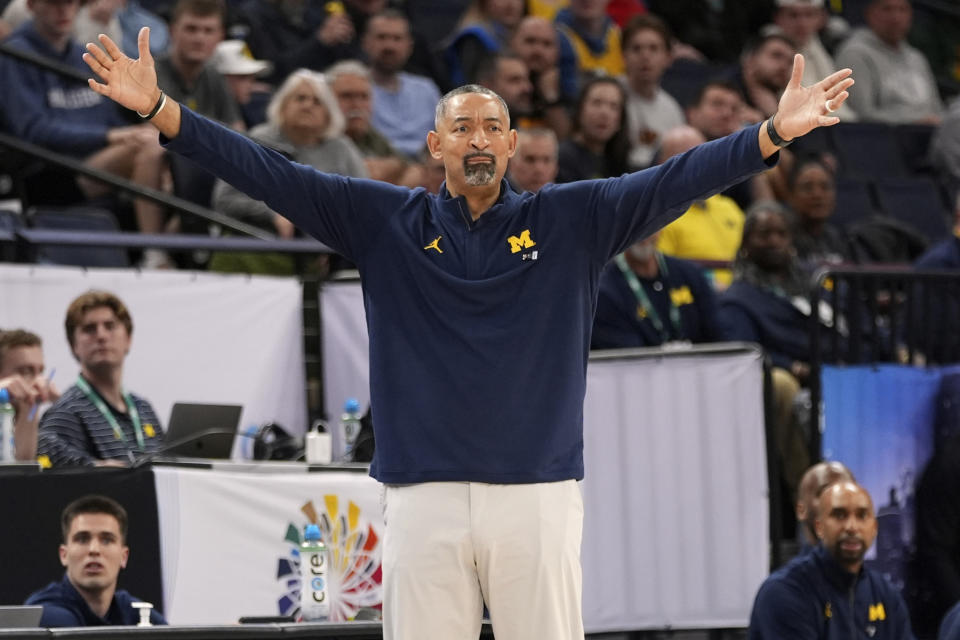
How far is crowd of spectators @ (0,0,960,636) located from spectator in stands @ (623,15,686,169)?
15mm

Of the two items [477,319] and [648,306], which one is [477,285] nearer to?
[477,319]

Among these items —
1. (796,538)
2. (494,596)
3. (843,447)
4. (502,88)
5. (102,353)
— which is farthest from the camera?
(502,88)

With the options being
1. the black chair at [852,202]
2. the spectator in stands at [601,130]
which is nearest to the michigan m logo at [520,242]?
the spectator in stands at [601,130]

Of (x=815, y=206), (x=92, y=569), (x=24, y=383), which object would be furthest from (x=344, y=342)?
(x=815, y=206)

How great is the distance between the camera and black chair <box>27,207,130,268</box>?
826cm

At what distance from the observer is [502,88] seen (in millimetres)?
10617

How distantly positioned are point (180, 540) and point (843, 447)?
9.79ft

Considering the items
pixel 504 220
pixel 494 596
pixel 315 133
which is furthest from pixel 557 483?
pixel 315 133

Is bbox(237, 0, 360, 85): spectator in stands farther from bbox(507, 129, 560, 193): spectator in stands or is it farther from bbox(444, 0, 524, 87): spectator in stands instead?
bbox(507, 129, 560, 193): spectator in stands

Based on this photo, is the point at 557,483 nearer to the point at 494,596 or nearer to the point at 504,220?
the point at 494,596

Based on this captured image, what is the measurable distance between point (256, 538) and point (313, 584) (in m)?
1.13

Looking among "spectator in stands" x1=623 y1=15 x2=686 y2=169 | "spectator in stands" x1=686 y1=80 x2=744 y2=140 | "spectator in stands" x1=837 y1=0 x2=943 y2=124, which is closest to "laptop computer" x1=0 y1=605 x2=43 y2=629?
"spectator in stands" x1=686 y1=80 x2=744 y2=140

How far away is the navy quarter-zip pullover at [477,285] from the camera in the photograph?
3734mm

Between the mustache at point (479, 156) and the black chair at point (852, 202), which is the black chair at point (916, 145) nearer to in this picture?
the black chair at point (852, 202)
